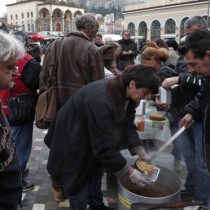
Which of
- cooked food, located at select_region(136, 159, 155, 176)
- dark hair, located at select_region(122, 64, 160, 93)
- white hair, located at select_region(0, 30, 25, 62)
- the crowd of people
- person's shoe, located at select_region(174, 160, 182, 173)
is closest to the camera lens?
white hair, located at select_region(0, 30, 25, 62)

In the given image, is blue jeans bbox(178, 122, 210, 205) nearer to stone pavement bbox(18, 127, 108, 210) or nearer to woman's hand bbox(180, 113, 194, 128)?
woman's hand bbox(180, 113, 194, 128)

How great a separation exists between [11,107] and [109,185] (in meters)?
1.52

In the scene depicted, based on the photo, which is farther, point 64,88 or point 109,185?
point 109,185

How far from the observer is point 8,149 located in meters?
1.53

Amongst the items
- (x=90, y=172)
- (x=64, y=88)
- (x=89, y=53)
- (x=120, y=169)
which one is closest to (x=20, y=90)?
(x=64, y=88)

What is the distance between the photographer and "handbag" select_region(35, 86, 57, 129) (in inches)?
123

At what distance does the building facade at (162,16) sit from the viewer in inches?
1886

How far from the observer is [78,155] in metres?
2.28

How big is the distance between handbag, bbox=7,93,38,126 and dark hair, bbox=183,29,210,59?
174cm

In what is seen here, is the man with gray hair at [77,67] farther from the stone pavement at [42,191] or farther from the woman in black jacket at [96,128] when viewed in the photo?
the woman in black jacket at [96,128]

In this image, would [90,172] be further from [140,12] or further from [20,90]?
[140,12]

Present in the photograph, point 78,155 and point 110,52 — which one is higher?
point 110,52

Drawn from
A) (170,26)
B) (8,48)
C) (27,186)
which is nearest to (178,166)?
(27,186)

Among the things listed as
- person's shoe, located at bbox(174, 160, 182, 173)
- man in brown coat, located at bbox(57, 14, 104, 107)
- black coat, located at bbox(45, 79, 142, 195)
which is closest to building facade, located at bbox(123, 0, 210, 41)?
person's shoe, located at bbox(174, 160, 182, 173)
